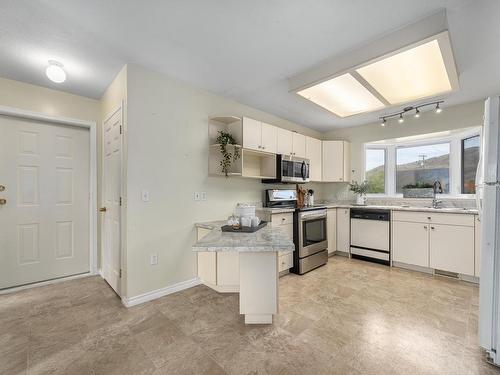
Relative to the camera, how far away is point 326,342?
1.76m

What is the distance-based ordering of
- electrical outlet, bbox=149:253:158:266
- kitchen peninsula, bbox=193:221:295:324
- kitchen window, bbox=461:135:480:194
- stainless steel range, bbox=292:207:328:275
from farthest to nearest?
kitchen window, bbox=461:135:480:194
stainless steel range, bbox=292:207:328:275
electrical outlet, bbox=149:253:158:266
kitchen peninsula, bbox=193:221:295:324

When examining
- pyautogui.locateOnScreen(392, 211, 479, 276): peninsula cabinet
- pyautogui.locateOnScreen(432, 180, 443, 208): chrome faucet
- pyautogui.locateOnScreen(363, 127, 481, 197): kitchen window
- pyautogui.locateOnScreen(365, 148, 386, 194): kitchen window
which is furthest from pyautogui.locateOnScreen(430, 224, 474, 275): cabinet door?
pyautogui.locateOnScreen(365, 148, 386, 194): kitchen window

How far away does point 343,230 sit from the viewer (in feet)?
13.4

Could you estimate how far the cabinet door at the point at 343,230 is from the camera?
4.02 m

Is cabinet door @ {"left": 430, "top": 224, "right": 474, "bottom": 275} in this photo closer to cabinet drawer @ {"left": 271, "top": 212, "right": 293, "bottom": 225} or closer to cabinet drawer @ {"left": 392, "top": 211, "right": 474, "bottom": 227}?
cabinet drawer @ {"left": 392, "top": 211, "right": 474, "bottom": 227}

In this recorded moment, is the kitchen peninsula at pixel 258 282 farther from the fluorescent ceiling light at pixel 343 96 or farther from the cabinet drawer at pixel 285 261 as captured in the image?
the fluorescent ceiling light at pixel 343 96

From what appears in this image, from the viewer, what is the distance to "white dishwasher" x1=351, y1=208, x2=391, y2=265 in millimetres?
3609

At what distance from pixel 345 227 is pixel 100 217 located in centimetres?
399

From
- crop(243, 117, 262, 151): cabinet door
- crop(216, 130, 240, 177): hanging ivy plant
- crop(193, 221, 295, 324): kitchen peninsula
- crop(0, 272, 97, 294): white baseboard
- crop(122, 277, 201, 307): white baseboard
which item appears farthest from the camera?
crop(243, 117, 262, 151): cabinet door

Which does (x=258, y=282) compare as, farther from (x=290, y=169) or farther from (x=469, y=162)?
(x=469, y=162)

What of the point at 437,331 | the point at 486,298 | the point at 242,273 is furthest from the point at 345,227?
the point at 242,273

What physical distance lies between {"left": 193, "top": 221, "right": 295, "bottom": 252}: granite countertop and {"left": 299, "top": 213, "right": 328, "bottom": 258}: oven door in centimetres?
139

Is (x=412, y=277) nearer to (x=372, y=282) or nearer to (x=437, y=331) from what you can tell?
(x=372, y=282)

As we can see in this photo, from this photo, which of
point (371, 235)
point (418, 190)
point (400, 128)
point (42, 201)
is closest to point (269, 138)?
point (371, 235)
